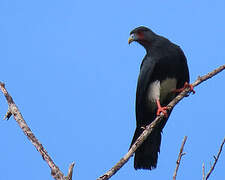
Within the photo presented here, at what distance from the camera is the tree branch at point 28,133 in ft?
12.0

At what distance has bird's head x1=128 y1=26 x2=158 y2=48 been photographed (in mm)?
6500

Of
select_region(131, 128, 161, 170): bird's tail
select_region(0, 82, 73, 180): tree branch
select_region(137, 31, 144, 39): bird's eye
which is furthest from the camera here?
select_region(137, 31, 144, 39): bird's eye

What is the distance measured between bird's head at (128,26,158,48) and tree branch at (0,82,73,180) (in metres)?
2.73

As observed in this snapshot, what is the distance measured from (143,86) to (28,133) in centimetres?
233

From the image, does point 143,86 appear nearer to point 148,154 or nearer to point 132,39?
point 148,154

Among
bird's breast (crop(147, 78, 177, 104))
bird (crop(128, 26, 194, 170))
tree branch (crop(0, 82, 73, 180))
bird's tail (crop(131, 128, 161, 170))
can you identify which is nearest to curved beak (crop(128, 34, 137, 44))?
bird (crop(128, 26, 194, 170))

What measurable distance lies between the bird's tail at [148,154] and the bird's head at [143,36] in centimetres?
147

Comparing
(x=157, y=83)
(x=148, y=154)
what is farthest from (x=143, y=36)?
(x=148, y=154)

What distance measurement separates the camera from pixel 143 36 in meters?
6.61

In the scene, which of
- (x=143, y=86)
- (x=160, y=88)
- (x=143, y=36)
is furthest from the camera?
(x=143, y=36)

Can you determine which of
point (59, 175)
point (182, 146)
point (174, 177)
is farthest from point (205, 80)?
point (59, 175)

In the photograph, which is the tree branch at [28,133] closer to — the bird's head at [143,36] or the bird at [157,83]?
the bird at [157,83]

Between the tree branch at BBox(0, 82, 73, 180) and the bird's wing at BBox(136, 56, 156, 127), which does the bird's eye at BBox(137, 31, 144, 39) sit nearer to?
the bird's wing at BBox(136, 56, 156, 127)

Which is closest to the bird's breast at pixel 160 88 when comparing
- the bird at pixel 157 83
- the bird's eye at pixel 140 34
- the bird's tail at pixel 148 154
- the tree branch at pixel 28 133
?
the bird at pixel 157 83
